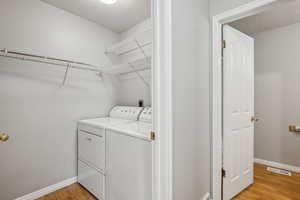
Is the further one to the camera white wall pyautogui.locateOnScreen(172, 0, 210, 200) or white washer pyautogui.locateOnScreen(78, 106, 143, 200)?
white washer pyautogui.locateOnScreen(78, 106, 143, 200)

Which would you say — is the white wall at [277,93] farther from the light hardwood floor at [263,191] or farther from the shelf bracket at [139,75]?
the shelf bracket at [139,75]

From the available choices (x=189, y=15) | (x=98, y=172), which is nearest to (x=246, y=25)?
(x=189, y=15)

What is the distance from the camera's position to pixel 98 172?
1706 millimetres

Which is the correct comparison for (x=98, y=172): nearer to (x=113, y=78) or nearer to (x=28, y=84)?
(x=28, y=84)

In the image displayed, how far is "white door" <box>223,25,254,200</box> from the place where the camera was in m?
1.63

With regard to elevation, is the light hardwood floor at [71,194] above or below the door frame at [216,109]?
below

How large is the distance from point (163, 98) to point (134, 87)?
4.93ft

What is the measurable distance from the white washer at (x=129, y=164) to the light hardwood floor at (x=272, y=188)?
4.27 ft

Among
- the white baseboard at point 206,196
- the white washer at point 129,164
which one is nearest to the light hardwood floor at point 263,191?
the white baseboard at point 206,196

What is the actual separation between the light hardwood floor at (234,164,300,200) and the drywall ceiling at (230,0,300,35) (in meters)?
2.41

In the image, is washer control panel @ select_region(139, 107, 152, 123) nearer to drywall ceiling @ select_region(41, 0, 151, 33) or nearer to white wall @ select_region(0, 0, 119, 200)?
white wall @ select_region(0, 0, 119, 200)

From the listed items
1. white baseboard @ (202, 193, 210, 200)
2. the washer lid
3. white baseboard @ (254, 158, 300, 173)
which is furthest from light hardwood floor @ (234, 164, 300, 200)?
the washer lid

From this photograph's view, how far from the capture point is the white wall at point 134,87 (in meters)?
2.31

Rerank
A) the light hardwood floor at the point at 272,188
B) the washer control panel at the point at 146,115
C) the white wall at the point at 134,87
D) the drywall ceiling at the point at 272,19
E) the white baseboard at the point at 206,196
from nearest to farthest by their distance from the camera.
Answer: the white baseboard at the point at 206,196 → the light hardwood floor at the point at 272,188 → the washer control panel at the point at 146,115 → the drywall ceiling at the point at 272,19 → the white wall at the point at 134,87
